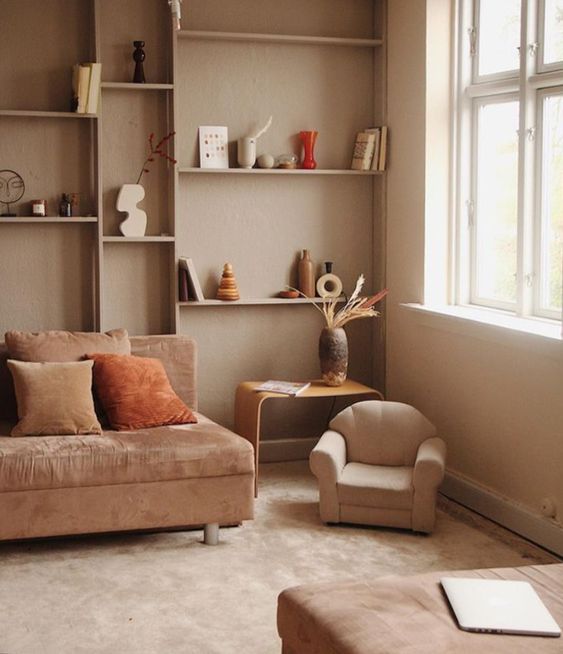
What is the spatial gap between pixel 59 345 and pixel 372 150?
213cm

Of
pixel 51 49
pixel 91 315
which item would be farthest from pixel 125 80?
pixel 91 315

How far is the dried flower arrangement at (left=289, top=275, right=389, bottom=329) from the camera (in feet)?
18.0

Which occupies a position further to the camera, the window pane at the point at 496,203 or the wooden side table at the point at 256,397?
the wooden side table at the point at 256,397

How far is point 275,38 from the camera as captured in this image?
560cm

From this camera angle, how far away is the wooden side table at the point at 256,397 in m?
5.17

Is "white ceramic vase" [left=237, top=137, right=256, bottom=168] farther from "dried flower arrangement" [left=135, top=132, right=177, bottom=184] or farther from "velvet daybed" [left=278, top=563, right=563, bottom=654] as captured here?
"velvet daybed" [left=278, top=563, right=563, bottom=654]

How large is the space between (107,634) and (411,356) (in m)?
2.62

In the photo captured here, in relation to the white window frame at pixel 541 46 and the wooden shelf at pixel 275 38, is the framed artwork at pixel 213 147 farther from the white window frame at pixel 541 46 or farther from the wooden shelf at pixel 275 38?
the white window frame at pixel 541 46

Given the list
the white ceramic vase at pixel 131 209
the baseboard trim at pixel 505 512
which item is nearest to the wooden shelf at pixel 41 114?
the white ceramic vase at pixel 131 209

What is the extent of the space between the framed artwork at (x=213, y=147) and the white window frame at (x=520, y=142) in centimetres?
126

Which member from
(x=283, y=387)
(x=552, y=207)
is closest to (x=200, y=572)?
(x=283, y=387)

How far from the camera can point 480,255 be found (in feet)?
17.5

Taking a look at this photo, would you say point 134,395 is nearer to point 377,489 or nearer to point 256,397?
point 256,397

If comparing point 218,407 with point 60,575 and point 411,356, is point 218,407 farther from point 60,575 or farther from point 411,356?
point 60,575
